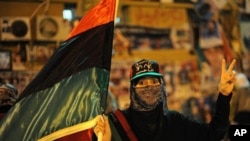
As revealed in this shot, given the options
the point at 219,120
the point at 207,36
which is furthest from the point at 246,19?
the point at 219,120

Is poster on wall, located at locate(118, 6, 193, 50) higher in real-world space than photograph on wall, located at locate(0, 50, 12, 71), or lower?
higher

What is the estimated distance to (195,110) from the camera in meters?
5.57

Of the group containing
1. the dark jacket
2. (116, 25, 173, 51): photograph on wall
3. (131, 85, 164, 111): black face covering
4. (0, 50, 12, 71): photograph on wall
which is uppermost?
(116, 25, 173, 51): photograph on wall

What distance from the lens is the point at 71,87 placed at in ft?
6.47

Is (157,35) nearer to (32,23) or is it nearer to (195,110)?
(195,110)

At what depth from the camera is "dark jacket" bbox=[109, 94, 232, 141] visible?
2.22m

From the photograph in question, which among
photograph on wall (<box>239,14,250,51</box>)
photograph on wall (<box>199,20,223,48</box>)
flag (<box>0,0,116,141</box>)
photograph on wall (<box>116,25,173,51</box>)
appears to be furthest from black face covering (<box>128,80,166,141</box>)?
photograph on wall (<box>239,14,250,51</box>)

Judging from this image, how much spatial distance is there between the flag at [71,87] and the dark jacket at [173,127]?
1.07ft

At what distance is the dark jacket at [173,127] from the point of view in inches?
87.6

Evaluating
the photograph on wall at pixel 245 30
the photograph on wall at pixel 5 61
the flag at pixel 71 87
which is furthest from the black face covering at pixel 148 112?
the photograph on wall at pixel 245 30

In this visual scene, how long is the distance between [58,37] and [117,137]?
9.57 ft

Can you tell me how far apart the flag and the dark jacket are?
0.33m

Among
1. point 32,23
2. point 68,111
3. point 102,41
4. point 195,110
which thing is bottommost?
point 195,110

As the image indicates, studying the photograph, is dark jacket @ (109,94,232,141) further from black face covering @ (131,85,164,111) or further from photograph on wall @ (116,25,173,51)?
photograph on wall @ (116,25,173,51)
